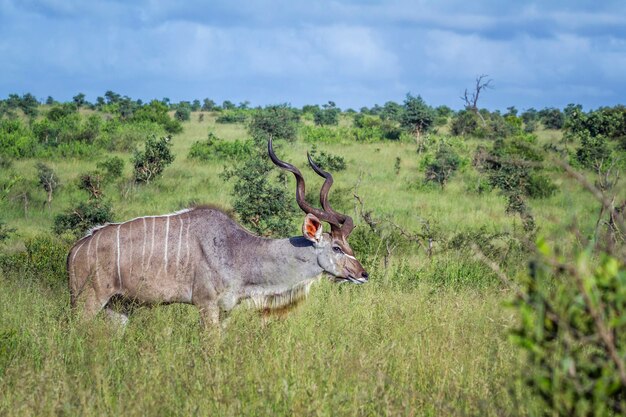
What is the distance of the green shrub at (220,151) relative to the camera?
22734 mm

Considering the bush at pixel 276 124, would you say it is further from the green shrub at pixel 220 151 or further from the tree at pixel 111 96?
the tree at pixel 111 96

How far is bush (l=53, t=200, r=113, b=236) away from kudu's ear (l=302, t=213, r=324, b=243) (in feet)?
19.8

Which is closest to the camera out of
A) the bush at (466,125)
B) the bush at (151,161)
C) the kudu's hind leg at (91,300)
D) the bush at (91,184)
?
the kudu's hind leg at (91,300)

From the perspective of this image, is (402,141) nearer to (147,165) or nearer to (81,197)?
(147,165)

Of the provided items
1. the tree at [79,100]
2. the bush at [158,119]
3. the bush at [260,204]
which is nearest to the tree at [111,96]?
the tree at [79,100]

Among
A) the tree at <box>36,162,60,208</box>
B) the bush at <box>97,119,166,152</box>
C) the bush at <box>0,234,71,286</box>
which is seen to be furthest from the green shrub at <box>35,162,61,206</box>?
the bush at <box>0,234,71,286</box>

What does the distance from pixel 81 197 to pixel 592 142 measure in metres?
14.1

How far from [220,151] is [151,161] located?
5588mm

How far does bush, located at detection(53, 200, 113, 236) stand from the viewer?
36.8 ft

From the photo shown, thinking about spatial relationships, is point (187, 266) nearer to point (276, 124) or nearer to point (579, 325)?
point (579, 325)

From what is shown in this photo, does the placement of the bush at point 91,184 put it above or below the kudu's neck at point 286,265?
below

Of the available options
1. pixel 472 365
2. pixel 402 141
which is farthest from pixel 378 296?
pixel 402 141

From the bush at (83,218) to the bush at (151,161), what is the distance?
6370mm

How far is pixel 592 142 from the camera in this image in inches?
867
